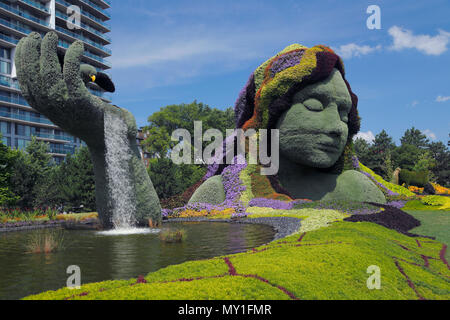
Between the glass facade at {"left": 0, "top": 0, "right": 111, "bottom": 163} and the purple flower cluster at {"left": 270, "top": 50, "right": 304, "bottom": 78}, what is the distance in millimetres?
37820

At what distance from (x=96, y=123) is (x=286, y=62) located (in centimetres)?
956

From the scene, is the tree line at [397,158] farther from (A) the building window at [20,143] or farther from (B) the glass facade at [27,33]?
(A) the building window at [20,143]

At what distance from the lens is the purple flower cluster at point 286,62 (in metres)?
15.5

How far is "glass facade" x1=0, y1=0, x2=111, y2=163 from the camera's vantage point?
4684 centimetres

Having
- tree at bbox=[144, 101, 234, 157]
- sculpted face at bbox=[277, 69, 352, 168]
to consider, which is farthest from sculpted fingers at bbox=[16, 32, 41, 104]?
tree at bbox=[144, 101, 234, 157]

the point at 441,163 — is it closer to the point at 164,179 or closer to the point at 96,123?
the point at 164,179

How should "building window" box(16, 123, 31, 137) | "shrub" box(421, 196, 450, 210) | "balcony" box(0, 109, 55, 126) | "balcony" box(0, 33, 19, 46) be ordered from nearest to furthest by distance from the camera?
1. "shrub" box(421, 196, 450, 210)
2. "balcony" box(0, 109, 55, 126)
3. "balcony" box(0, 33, 19, 46)
4. "building window" box(16, 123, 31, 137)

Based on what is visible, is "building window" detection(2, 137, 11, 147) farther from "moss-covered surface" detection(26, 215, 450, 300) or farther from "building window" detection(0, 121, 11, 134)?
"moss-covered surface" detection(26, 215, 450, 300)

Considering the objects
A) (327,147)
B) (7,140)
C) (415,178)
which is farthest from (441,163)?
(7,140)

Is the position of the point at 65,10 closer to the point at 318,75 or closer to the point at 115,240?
the point at 318,75

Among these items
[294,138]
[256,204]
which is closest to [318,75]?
[294,138]

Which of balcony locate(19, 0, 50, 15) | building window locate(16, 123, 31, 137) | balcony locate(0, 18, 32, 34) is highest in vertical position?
balcony locate(19, 0, 50, 15)

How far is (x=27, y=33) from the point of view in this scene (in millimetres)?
49281

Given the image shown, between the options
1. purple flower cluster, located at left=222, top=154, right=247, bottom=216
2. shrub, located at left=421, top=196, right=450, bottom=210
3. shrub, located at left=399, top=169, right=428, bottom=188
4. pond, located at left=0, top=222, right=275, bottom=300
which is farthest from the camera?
shrub, located at left=399, top=169, right=428, bottom=188
